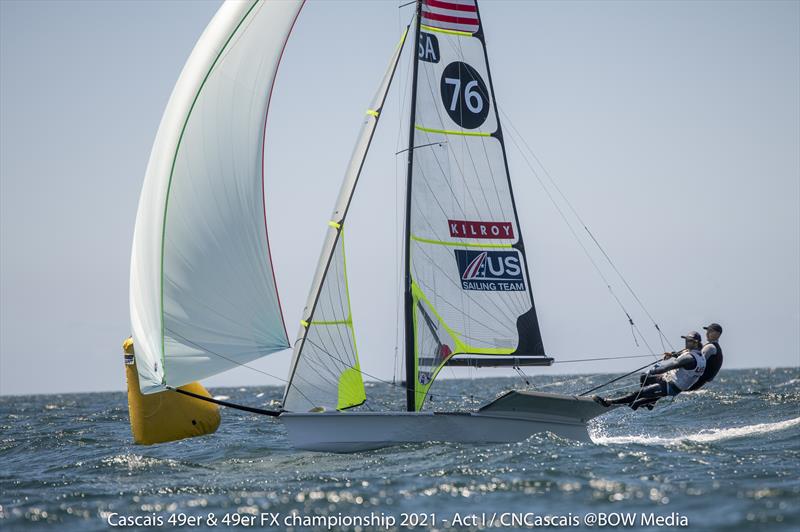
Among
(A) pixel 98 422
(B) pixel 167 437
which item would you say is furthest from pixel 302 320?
(A) pixel 98 422

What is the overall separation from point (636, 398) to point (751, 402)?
1058 cm

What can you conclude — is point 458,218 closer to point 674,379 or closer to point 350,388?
point 350,388

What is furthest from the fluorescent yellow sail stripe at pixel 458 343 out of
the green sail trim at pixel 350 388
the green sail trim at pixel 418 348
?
the green sail trim at pixel 350 388

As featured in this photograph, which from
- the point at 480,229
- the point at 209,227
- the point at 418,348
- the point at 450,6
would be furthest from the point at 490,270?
the point at 209,227

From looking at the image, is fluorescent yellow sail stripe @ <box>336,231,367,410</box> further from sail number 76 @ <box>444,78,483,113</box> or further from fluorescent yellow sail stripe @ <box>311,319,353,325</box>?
sail number 76 @ <box>444,78,483,113</box>

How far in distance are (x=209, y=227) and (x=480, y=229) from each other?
4.27m

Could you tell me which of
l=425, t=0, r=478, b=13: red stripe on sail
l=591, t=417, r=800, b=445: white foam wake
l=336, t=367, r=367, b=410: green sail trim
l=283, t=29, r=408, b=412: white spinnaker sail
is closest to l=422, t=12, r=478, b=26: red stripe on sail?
l=425, t=0, r=478, b=13: red stripe on sail

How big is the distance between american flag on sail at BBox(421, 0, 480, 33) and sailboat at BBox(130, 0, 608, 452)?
0.8 inches

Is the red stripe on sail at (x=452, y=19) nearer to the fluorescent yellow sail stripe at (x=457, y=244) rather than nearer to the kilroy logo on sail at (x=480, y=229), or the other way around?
the kilroy logo on sail at (x=480, y=229)

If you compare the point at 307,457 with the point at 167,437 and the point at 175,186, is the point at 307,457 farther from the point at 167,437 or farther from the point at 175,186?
the point at 175,186

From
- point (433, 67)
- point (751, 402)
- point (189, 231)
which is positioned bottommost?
point (751, 402)

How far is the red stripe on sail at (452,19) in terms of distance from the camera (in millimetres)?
14281

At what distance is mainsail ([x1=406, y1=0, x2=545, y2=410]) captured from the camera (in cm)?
1389

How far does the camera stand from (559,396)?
43.4 feet
